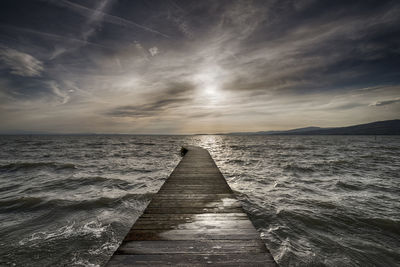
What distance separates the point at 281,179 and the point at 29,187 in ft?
45.5

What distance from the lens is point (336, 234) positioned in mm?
4887

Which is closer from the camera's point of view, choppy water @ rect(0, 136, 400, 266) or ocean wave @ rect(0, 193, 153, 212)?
choppy water @ rect(0, 136, 400, 266)

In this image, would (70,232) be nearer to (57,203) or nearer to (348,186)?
(57,203)

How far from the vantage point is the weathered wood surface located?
2.36 metres

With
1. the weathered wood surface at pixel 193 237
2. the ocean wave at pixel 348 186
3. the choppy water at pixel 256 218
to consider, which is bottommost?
the ocean wave at pixel 348 186

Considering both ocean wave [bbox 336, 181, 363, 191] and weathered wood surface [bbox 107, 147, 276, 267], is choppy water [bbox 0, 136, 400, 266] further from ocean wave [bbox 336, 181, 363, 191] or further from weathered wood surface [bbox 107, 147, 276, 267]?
weathered wood surface [bbox 107, 147, 276, 267]

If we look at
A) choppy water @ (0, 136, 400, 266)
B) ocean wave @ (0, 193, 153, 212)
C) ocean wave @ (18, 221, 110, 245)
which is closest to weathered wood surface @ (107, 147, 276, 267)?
choppy water @ (0, 136, 400, 266)

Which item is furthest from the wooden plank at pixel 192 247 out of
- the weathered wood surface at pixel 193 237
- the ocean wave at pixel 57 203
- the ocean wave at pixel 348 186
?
the ocean wave at pixel 348 186

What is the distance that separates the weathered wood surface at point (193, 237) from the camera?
2359mm

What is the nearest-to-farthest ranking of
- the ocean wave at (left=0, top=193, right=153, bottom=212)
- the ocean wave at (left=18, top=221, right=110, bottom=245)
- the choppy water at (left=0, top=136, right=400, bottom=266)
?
the choppy water at (left=0, top=136, right=400, bottom=266) < the ocean wave at (left=18, top=221, right=110, bottom=245) < the ocean wave at (left=0, top=193, right=153, bottom=212)

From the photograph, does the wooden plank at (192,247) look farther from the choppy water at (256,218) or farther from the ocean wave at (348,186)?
the ocean wave at (348,186)

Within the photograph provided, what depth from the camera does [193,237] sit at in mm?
2934

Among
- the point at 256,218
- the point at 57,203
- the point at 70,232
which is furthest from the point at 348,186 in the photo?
the point at 57,203

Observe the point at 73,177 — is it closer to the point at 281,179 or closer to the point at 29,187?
the point at 29,187
